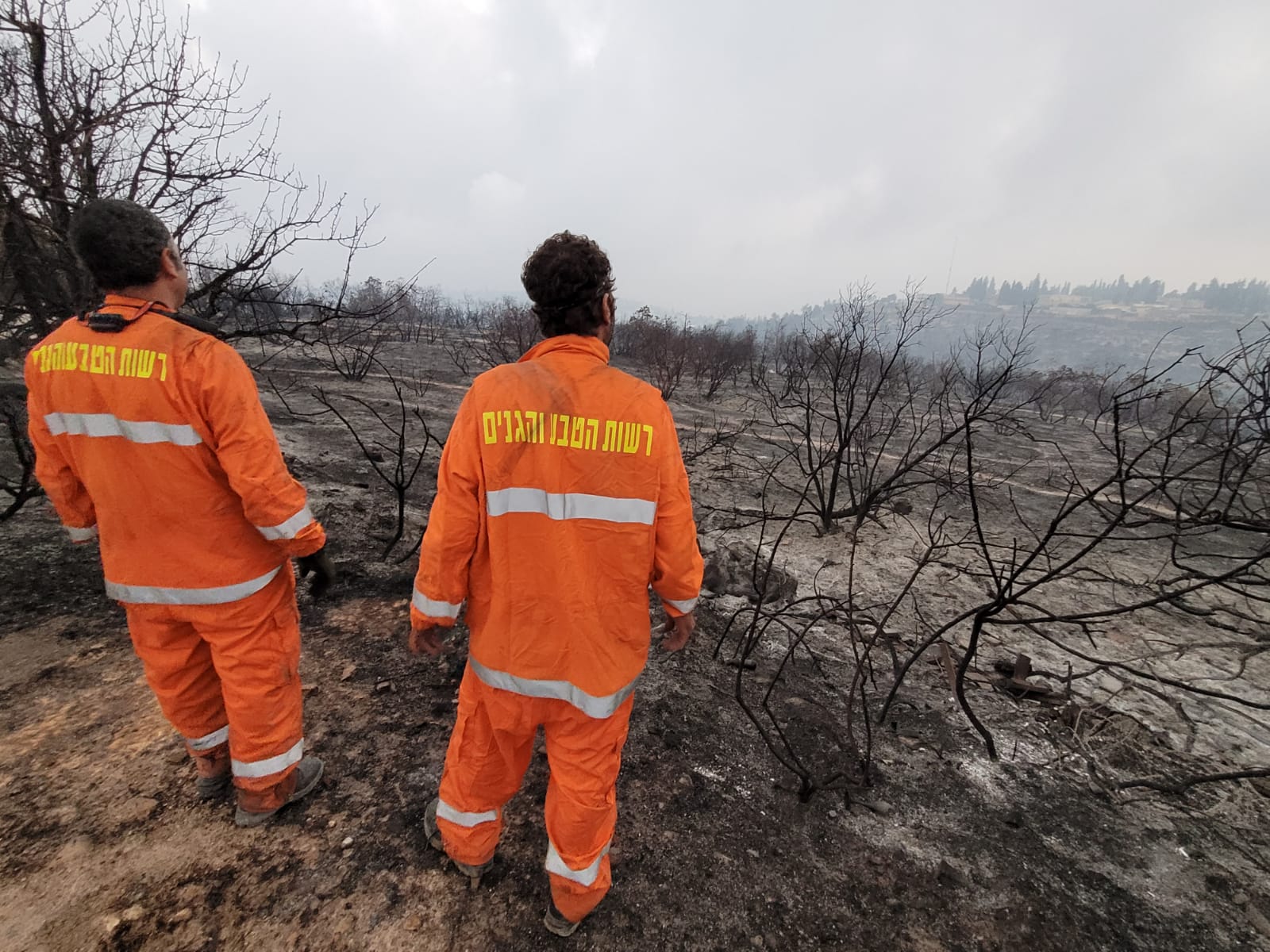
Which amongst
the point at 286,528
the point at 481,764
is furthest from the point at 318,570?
the point at 481,764

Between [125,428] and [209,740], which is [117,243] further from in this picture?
[209,740]

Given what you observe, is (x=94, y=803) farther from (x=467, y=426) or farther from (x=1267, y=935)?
(x=1267, y=935)

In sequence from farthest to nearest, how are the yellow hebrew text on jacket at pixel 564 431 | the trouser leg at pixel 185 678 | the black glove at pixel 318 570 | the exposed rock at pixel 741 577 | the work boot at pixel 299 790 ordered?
the exposed rock at pixel 741 577
the black glove at pixel 318 570
the work boot at pixel 299 790
the trouser leg at pixel 185 678
the yellow hebrew text on jacket at pixel 564 431

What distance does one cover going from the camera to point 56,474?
5.07 feet

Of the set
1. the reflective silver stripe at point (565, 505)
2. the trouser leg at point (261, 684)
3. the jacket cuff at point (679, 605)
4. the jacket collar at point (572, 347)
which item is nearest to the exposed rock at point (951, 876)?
the jacket cuff at point (679, 605)

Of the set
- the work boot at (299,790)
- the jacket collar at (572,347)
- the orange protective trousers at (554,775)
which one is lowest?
the work boot at (299,790)

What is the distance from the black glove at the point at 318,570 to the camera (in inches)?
71.0

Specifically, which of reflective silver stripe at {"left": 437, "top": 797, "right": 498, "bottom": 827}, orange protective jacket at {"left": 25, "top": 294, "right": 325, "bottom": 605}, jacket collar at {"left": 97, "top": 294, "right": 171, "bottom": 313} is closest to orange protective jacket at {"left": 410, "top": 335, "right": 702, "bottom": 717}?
reflective silver stripe at {"left": 437, "top": 797, "right": 498, "bottom": 827}

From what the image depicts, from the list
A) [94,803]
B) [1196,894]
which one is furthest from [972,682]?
[94,803]

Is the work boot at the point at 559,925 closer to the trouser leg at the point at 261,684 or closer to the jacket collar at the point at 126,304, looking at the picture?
the trouser leg at the point at 261,684

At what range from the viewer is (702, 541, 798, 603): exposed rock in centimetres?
378

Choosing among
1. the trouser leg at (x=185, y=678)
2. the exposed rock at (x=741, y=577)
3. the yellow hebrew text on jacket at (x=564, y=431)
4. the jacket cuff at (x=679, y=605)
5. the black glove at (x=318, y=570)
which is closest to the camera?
the yellow hebrew text on jacket at (x=564, y=431)

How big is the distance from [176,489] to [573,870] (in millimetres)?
1553

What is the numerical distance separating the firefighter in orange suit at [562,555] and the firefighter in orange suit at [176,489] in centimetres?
59
